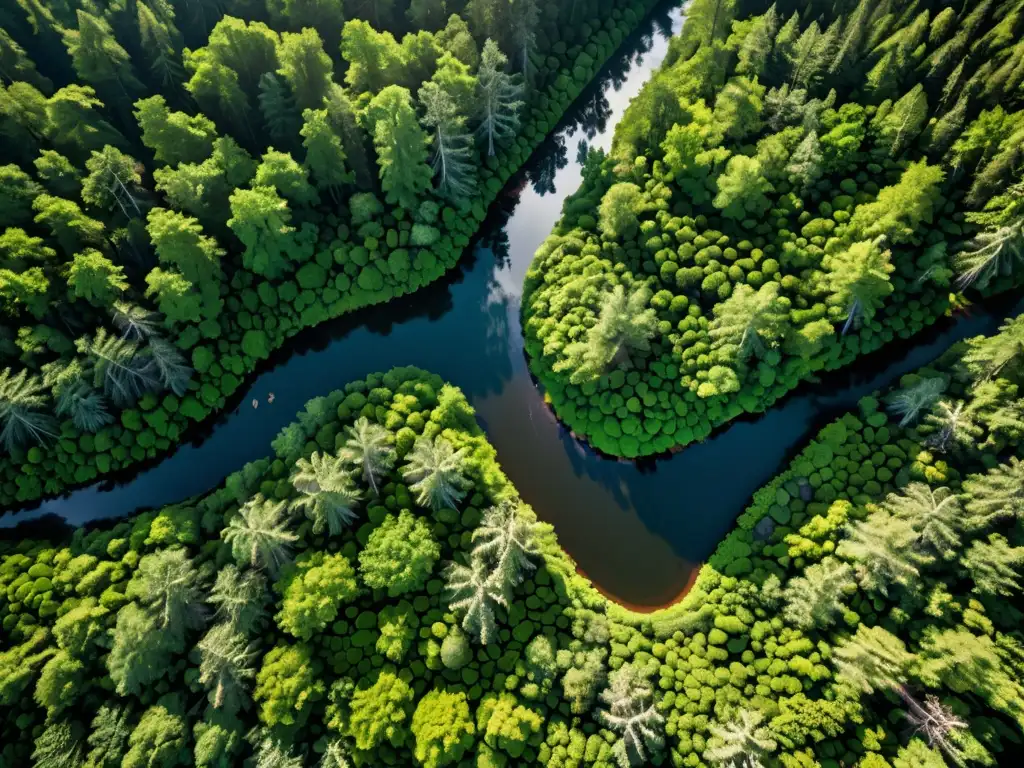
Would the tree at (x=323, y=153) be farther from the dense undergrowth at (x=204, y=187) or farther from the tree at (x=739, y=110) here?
the tree at (x=739, y=110)

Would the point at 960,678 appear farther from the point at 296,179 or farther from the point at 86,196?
the point at 86,196

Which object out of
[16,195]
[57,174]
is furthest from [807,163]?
[16,195]

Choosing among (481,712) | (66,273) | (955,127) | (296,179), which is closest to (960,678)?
(481,712)

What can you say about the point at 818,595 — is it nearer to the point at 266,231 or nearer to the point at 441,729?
the point at 441,729

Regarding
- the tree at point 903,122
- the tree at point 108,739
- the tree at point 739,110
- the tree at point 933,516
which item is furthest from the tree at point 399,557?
the tree at point 903,122

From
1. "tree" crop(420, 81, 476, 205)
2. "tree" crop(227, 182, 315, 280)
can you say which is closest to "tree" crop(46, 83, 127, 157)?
"tree" crop(227, 182, 315, 280)

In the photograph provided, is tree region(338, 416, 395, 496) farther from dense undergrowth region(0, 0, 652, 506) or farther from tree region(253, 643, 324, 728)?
dense undergrowth region(0, 0, 652, 506)
